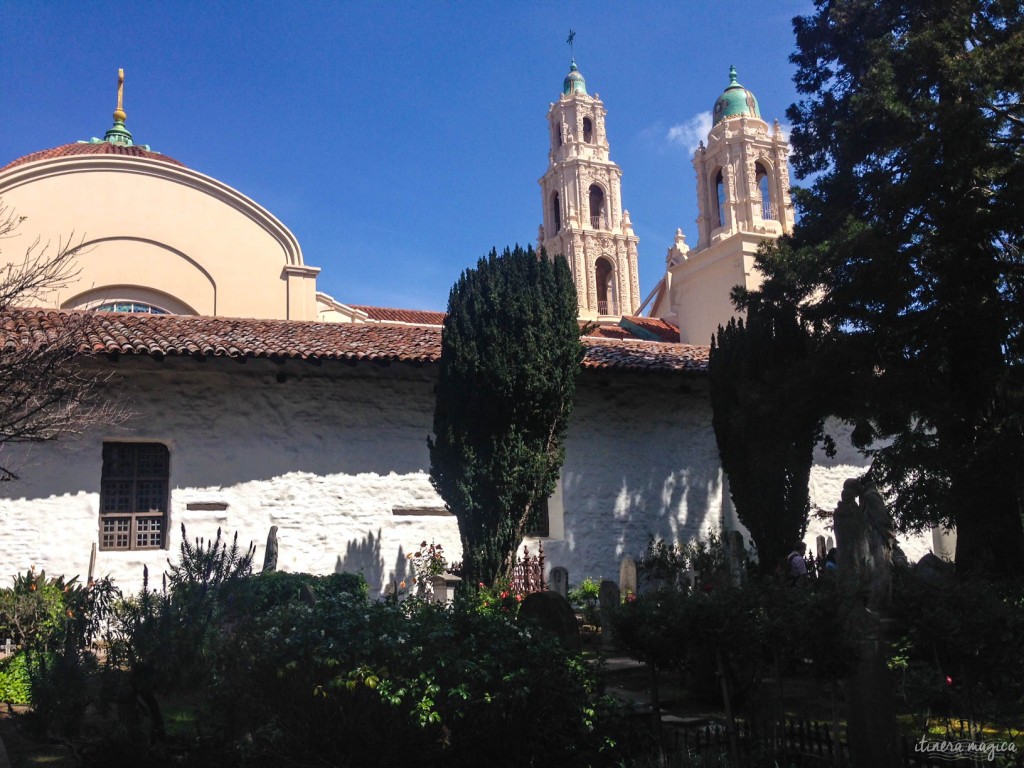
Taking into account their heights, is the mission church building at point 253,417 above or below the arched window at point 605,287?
below

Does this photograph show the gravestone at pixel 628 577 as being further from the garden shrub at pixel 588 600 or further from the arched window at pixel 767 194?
the arched window at pixel 767 194

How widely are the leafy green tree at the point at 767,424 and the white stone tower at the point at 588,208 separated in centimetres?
3774

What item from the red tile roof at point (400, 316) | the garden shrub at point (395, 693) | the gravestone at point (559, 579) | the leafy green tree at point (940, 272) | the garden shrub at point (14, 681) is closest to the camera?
the garden shrub at point (395, 693)

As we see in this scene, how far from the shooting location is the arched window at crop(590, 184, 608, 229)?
54.9 m

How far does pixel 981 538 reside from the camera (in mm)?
11516

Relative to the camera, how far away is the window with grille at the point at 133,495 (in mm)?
13797

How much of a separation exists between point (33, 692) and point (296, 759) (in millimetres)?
2339

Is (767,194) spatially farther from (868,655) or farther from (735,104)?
(868,655)

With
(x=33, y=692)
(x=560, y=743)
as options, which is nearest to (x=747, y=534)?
(x=560, y=743)

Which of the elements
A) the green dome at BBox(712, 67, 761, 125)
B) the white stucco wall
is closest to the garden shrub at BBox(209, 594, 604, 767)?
the white stucco wall

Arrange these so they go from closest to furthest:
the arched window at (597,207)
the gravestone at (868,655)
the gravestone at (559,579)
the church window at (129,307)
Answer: the gravestone at (868,655)
the gravestone at (559,579)
the church window at (129,307)
the arched window at (597,207)

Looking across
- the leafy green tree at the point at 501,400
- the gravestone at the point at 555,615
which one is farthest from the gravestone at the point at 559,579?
the gravestone at the point at 555,615

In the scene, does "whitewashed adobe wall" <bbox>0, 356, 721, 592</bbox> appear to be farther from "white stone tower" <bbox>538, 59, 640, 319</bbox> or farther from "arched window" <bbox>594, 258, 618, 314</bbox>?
"arched window" <bbox>594, 258, 618, 314</bbox>

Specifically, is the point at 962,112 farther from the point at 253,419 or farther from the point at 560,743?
the point at 253,419
